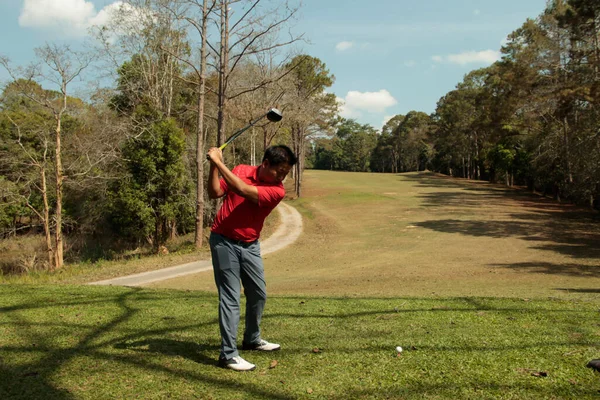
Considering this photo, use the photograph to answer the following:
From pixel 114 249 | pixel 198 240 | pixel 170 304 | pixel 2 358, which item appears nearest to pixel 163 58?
pixel 114 249

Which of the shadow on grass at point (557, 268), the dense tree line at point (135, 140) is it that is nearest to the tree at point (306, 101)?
the dense tree line at point (135, 140)

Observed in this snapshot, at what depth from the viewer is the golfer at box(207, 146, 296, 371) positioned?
3906mm

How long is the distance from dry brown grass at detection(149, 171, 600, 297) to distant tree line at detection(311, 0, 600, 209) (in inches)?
156

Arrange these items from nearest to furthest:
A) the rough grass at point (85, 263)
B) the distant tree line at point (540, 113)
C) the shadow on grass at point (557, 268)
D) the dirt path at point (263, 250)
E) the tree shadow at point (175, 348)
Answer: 1. the tree shadow at point (175, 348)
2. the dirt path at point (263, 250)
3. the rough grass at point (85, 263)
4. the shadow on grass at point (557, 268)
5. the distant tree line at point (540, 113)

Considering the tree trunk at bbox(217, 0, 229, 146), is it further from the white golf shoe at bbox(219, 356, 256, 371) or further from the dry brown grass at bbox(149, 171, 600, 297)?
the white golf shoe at bbox(219, 356, 256, 371)

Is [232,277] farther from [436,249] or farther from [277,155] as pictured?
[436,249]

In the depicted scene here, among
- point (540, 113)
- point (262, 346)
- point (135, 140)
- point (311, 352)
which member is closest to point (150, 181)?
point (135, 140)

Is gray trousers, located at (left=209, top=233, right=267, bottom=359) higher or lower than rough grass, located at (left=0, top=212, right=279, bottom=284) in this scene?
higher

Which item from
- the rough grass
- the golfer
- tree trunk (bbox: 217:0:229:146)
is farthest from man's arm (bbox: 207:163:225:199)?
tree trunk (bbox: 217:0:229:146)

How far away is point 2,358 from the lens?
3975 millimetres

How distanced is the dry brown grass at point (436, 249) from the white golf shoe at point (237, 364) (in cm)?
561

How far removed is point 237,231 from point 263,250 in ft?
58.7

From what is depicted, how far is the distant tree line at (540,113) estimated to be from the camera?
83.0 feet

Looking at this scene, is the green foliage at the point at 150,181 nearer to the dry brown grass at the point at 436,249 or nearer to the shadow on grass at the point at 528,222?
the dry brown grass at the point at 436,249
